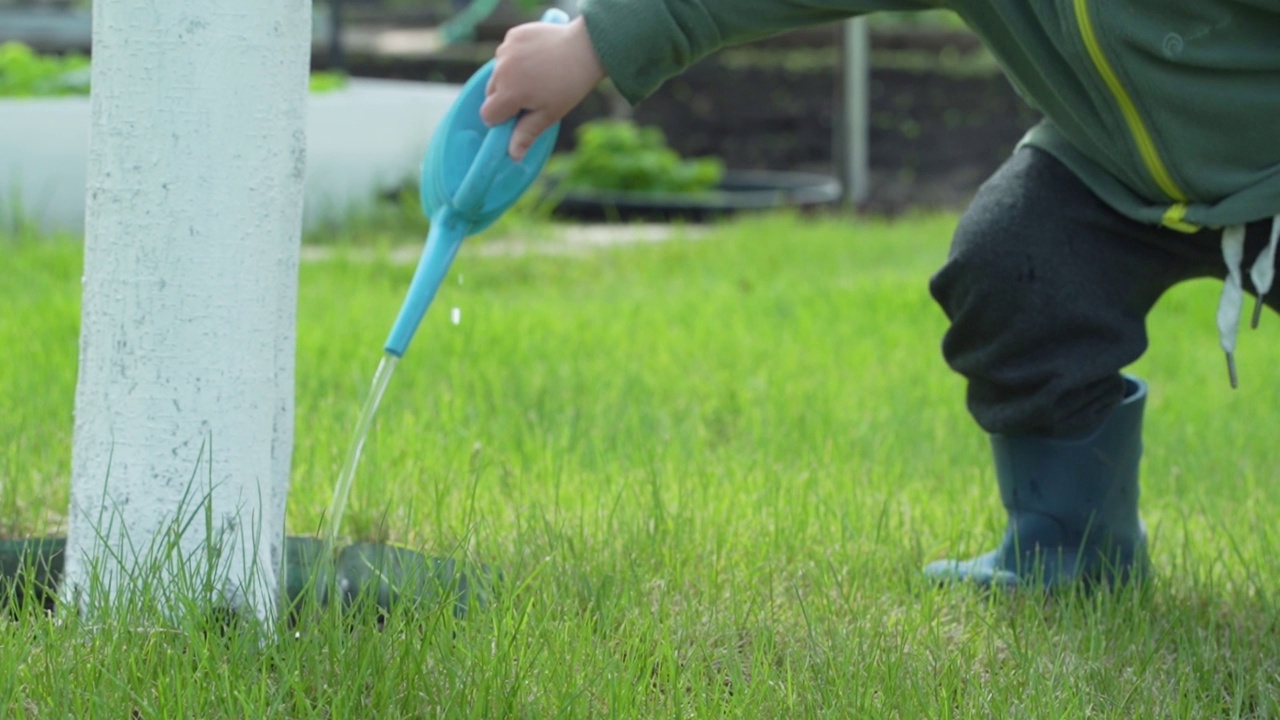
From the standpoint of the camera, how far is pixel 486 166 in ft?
5.50

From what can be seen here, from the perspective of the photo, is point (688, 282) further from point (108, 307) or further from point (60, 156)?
point (108, 307)

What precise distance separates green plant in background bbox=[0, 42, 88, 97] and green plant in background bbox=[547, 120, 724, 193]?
1.75 m

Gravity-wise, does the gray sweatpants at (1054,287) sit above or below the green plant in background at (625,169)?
below

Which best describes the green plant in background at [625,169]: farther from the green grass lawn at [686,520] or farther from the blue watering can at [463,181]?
the blue watering can at [463,181]

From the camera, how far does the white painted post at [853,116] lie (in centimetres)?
611

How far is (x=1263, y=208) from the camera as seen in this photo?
5.59ft

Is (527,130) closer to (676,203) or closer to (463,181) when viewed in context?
(463,181)

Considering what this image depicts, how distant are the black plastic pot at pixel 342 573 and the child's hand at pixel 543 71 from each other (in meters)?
0.48

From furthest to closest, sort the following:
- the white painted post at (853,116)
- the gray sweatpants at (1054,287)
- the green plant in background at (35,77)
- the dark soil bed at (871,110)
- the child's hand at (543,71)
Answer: the dark soil bed at (871,110) < the white painted post at (853,116) < the green plant in background at (35,77) < the gray sweatpants at (1054,287) < the child's hand at (543,71)

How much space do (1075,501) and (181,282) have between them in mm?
1105

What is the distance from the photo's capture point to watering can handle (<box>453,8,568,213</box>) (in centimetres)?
167

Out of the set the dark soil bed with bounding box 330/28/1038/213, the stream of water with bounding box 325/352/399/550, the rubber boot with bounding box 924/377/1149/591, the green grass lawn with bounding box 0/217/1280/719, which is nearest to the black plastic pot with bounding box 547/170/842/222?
→ the dark soil bed with bounding box 330/28/1038/213

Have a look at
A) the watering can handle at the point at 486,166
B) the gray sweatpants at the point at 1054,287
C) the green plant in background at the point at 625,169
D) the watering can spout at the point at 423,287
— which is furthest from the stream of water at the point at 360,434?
the green plant in background at the point at 625,169

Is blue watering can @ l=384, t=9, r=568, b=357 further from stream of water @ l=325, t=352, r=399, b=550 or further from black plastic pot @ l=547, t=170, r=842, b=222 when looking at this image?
black plastic pot @ l=547, t=170, r=842, b=222
